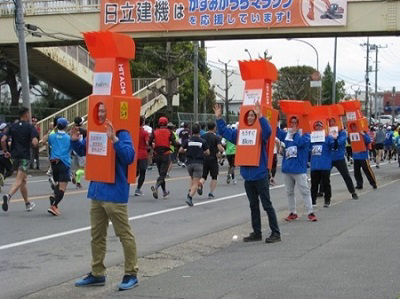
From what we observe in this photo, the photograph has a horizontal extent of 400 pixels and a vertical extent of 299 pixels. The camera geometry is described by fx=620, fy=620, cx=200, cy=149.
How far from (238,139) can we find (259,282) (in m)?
3.10

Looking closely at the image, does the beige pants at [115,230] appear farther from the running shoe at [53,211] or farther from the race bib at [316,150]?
the race bib at [316,150]

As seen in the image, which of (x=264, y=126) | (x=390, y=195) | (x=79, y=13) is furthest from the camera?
(x=79, y=13)

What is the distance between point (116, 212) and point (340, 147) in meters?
9.16

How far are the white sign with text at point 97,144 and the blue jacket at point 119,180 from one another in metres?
0.17

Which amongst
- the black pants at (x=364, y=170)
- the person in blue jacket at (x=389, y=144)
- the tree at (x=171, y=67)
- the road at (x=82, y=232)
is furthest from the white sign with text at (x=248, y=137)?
the person in blue jacket at (x=389, y=144)

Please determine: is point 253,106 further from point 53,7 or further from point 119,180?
point 53,7

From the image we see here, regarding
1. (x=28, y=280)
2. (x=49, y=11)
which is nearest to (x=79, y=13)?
(x=49, y=11)

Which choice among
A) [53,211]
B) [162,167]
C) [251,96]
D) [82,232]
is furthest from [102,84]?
[162,167]

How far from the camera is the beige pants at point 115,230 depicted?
6410 millimetres

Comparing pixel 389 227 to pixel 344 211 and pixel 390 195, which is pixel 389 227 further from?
pixel 390 195

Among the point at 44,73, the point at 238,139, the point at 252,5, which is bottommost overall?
the point at 238,139

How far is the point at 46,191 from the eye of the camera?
16.1 metres

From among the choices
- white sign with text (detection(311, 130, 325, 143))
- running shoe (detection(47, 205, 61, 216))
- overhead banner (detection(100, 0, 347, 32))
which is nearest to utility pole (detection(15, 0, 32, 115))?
overhead banner (detection(100, 0, 347, 32))

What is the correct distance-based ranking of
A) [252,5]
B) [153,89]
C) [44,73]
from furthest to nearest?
[153,89]
[44,73]
[252,5]
